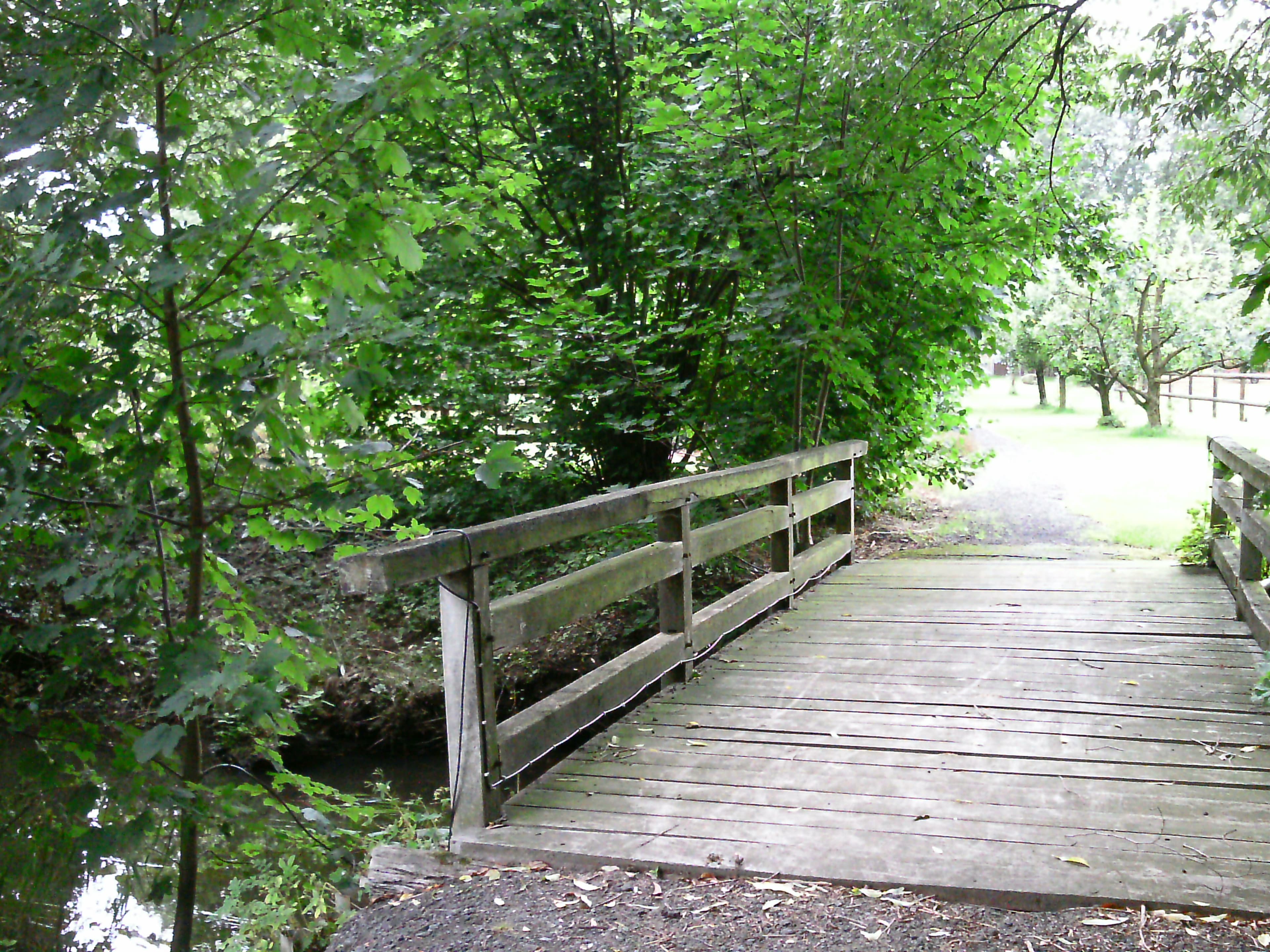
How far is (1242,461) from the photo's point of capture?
621cm

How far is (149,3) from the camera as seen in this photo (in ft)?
7.36

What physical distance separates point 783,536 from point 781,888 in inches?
159

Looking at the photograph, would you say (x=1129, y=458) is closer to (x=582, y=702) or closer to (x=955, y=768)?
(x=955, y=768)

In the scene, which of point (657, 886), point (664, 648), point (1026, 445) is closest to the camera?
point (657, 886)

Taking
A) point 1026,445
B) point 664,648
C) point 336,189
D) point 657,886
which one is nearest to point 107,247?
point 336,189

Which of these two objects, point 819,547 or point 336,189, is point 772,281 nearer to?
point 819,547

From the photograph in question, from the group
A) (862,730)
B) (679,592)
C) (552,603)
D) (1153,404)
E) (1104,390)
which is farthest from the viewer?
(1104,390)

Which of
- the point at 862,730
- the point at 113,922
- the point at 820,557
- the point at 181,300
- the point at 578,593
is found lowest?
the point at 113,922

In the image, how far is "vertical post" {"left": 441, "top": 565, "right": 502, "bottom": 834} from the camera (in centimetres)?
347

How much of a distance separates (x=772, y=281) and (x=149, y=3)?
601 centimetres

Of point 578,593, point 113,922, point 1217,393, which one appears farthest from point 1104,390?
point 113,922

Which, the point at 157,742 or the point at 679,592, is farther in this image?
the point at 679,592

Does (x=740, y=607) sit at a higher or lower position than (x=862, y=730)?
higher

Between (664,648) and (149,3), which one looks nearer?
(149,3)
